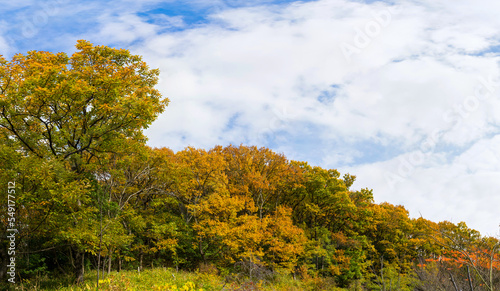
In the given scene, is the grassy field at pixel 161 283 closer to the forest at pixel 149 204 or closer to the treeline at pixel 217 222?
the forest at pixel 149 204

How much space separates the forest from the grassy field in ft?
2.14

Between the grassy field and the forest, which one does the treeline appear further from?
the grassy field

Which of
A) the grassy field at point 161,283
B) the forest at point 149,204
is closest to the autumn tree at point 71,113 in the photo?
the forest at point 149,204

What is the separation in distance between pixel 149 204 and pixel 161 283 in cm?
1548

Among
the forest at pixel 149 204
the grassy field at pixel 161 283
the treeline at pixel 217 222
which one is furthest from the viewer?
the treeline at pixel 217 222

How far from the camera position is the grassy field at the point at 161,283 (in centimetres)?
919

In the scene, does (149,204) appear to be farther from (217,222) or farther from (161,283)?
(161,283)

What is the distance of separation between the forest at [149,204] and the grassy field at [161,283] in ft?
2.14

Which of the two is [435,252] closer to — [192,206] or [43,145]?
[192,206]

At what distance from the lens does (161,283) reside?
1444 cm

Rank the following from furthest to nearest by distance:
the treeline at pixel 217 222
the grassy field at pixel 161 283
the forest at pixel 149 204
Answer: the treeline at pixel 217 222, the forest at pixel 149 204, the grassy field at pixel 161 283

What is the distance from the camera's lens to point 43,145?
16094mm

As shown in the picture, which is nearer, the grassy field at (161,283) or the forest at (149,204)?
the grassy field at (161,283)

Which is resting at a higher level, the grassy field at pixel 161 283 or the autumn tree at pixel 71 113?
A: the autumn tree at pixel 71 113
